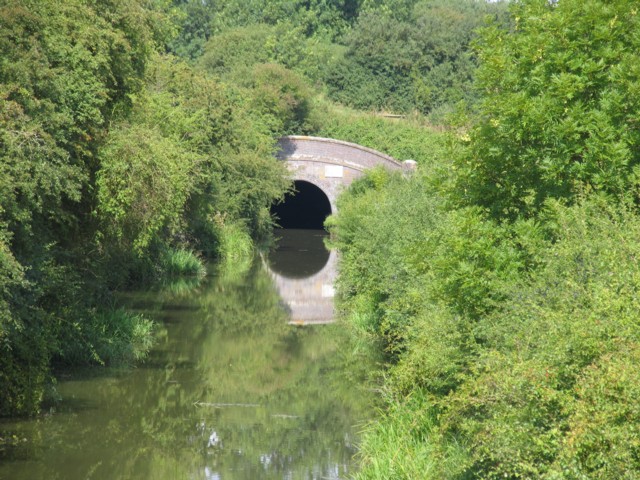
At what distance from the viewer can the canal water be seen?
463 inches

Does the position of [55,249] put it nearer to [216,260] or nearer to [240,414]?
[240,414]

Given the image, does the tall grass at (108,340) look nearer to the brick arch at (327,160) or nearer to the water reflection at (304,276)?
the water reflection at (304,276)

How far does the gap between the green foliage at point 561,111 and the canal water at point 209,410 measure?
4.10m

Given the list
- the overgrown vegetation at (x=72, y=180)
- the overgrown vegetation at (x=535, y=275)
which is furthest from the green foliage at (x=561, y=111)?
the overgrown vegetation at (x=72, y=180)

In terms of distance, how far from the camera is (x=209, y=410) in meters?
14.3

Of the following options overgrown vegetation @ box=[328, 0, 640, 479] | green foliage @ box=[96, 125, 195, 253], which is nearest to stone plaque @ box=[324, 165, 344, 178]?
green foliage @ box=[96, 125, 195, 253]

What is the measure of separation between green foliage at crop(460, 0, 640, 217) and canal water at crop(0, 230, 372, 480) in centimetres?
410

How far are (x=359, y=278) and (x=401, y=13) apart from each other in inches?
2210

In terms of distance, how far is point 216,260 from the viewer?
108 ft

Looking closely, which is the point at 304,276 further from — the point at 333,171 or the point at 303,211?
the point at 303,211

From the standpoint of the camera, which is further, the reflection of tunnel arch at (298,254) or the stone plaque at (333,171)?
the stone plaque at (333,171)

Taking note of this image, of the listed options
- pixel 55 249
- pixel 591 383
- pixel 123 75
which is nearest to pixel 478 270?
pixel 591 383

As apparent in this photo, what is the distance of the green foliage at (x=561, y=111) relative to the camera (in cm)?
932

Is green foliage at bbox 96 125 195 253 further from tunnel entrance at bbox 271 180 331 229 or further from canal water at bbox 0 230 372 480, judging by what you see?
tunnel entrance at bbox 271 180 331 229
